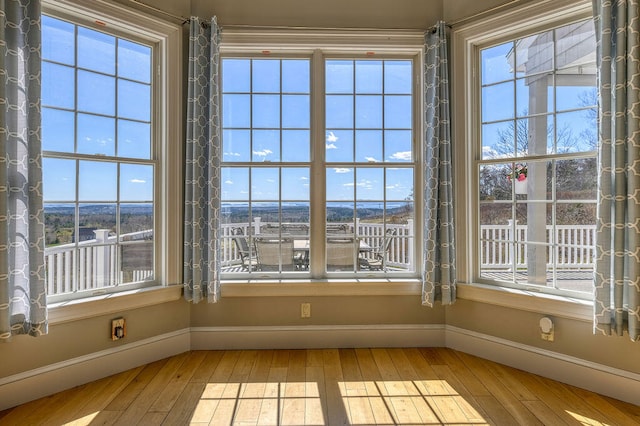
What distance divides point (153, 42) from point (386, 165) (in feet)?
7.03

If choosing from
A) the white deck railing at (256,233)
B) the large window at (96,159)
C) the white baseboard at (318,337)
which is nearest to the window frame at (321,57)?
the white deck railing at (256,233)

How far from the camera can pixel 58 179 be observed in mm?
2400

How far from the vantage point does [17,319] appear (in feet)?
6.66

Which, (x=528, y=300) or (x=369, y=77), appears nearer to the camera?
(x=528, y=300)

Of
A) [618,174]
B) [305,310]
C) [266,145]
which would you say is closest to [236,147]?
[266,145]

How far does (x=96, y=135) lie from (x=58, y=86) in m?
0.37

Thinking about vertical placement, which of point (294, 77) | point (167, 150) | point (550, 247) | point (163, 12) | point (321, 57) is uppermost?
point (163, 12)

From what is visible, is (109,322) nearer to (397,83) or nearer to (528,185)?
(397,83)

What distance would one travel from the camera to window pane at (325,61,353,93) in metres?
3.03

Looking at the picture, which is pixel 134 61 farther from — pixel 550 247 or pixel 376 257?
pixel 550 247

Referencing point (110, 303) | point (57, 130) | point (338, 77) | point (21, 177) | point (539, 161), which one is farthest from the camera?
point (338, 77)

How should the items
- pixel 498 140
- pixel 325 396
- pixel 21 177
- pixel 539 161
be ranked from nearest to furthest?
pixel 21 177 < pixel 325 396 < pixel 539 161 < pixel 498 140

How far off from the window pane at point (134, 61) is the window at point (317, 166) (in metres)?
0.60

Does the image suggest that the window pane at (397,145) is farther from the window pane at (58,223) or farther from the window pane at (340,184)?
the window pane at (58,223)
